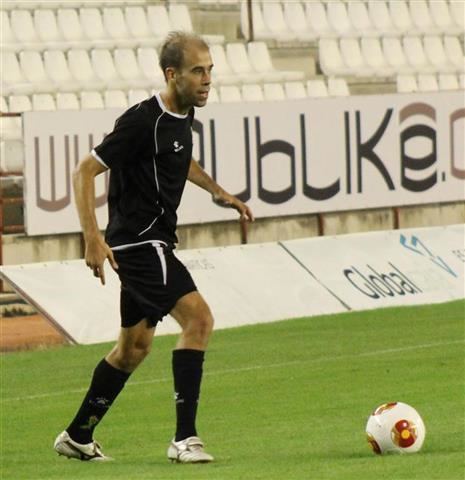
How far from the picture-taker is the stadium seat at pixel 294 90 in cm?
2395

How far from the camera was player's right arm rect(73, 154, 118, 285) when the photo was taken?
324 inches

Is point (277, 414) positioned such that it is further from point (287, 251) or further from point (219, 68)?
point (219, 68)

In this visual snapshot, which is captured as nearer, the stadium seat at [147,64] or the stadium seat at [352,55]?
the stadium seat at [147,64]

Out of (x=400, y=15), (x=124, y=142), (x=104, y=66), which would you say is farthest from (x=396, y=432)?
(x=400, y=15)

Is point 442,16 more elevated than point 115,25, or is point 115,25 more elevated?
point 115,25

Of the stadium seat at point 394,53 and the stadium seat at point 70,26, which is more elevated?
the stadium seat at point 70,26

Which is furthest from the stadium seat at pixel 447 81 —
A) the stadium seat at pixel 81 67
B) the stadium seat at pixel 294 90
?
the stadium seat at pixel 81 67

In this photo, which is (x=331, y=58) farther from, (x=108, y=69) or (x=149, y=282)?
(x=149, y=282)

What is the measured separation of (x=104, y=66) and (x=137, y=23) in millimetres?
1682

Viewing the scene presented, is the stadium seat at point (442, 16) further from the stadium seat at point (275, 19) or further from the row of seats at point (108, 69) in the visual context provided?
the row of seats at point (108, 69)

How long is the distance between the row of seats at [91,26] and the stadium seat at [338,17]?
2.91 metres

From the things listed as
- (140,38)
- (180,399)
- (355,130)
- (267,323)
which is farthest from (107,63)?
(180,399)

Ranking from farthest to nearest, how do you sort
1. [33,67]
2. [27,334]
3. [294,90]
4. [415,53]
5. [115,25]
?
[415,53] → [115,25] → [294,90] → [33,67] → [27,334]

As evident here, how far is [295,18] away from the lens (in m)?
26.9
